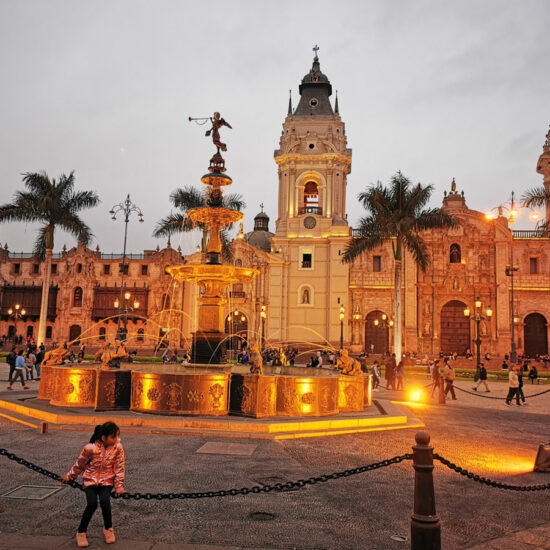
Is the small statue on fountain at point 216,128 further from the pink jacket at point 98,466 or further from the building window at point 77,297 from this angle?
the building window at point 77,297

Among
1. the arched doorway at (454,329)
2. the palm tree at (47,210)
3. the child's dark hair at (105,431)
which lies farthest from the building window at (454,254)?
the child's dark hair at (105,431)

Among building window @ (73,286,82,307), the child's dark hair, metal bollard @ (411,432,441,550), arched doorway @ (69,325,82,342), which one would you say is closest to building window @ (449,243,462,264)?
building window @ (73,286,82,307)

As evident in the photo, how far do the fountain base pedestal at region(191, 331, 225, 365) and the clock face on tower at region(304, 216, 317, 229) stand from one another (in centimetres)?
3194

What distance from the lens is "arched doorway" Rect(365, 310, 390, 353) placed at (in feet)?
137

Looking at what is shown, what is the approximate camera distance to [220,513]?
546 centimetres

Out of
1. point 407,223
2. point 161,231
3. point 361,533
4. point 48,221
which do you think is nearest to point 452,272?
point 407,223

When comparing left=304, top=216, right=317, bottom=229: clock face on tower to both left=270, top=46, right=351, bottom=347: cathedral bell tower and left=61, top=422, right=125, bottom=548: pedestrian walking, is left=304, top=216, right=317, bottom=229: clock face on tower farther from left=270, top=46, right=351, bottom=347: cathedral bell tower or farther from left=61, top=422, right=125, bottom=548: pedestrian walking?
left=61, top=422, right=125, bottom=548: pedestrian walking

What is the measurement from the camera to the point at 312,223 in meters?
43.6

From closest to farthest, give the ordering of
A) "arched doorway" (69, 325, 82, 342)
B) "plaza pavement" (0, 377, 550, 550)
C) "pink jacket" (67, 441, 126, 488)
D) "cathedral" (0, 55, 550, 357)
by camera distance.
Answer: "pink jacket" (67, 441, 126, 488) < "plaza pavement" (0, 377, 550, 550) < "cathedral" (0, 55, 550, 357) < "arched doorway" (69, 325, 82, 342)

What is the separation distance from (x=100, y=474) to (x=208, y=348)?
313 inches

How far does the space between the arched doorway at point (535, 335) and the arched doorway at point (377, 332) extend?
1148 cm

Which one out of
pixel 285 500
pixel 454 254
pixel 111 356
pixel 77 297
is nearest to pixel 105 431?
pixel 285 500

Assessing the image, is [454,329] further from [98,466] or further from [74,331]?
[98,466]

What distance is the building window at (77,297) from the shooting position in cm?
4891
